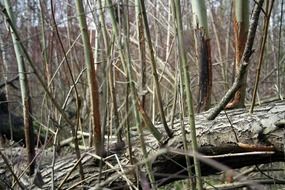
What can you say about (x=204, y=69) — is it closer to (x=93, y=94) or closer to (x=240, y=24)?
(x=240, y=24)

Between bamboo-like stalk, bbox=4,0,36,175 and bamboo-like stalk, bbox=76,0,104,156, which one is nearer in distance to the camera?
bamboo-like stalk, bbox=76,0,104,156

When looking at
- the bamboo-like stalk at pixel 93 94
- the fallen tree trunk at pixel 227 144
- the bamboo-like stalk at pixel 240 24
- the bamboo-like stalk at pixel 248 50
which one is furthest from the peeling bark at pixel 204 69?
the bamboo-like stalk at pixel 93 94

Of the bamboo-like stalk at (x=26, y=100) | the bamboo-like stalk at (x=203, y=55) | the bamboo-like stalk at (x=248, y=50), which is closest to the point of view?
the bamboo-like stalk at (x=248, y=50)

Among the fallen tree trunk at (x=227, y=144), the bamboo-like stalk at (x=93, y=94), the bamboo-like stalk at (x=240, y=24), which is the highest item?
the bamboo-like stalk at (x=240, y=24)

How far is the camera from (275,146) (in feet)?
5.47

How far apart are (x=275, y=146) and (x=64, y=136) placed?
227 cm

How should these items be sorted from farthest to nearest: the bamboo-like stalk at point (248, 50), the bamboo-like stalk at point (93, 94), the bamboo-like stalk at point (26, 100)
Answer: the bamboo-like stalk at point (26, 100), the bamboo-like stalk at point (93, 94), the bamboo-like stalk at point (248, 50)

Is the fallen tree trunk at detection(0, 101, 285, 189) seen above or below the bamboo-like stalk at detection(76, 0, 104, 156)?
below

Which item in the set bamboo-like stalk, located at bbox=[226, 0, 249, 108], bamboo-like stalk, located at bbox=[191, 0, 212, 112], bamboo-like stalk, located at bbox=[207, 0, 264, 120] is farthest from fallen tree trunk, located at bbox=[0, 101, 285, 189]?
bamboo-like stalk, located at bbox=[191, 0, 212, 112]

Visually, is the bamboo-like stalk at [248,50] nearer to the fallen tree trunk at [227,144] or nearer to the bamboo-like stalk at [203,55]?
the fallen tree trunk at [227,144]

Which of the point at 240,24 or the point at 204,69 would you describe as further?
the point at 204,69

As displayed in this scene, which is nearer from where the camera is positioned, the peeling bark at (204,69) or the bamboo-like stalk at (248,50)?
the bamboo-like stalk at (248,50)

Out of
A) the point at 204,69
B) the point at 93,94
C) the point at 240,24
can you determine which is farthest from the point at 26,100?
the point at 240,24

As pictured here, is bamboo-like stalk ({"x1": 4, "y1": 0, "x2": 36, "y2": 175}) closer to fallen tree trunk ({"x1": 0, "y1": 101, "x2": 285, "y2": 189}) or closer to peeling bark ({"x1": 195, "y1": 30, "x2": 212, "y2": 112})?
fallen tree trunk ({"x1": 0, "y1": 101, "x2": 285, "y2": 189})
